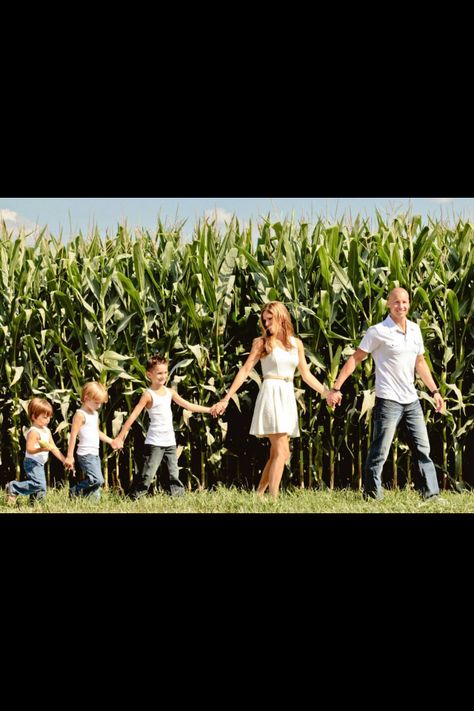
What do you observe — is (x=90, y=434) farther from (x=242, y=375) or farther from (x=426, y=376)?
(x=426, y=376)

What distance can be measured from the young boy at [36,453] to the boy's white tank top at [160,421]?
0.76 m

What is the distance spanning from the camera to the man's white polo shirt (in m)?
7.05

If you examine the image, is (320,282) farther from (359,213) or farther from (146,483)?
(146,483)

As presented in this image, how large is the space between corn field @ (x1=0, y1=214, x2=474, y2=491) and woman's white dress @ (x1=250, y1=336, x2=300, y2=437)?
652 millimetres

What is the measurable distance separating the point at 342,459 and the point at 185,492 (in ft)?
4.98

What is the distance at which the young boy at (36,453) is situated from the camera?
721 cm

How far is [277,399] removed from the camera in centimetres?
715

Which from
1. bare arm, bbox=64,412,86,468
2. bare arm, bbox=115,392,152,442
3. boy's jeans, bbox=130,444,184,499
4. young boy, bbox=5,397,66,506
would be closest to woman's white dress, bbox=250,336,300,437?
boy's jeans, bbox=130,444,184,499

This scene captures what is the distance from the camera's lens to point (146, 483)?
24.2 ft

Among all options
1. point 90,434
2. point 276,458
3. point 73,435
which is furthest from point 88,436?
point 276,458

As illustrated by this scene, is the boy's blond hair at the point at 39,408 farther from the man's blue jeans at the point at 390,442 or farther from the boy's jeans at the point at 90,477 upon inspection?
the man's blue jeans at the point at 390,442

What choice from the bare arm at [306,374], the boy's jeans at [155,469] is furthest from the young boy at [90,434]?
the bare arm at [306,374]

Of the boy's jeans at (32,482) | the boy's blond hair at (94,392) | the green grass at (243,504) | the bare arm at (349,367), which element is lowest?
the green grass at (243,504)

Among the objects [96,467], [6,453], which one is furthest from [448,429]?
[6,453]
